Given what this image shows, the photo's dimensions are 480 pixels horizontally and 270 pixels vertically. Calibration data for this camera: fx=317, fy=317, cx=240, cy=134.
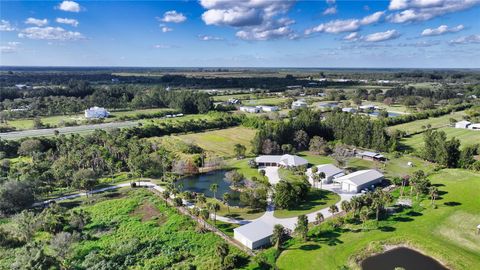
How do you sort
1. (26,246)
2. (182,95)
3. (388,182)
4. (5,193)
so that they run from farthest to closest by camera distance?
1. (182,95)
2. (388,182)
3. (5,193)
4. (26,246)

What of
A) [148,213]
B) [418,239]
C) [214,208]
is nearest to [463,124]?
[418,239]

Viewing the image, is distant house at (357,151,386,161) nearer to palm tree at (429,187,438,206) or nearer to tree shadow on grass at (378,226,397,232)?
palm tree at (429,187,438,206)

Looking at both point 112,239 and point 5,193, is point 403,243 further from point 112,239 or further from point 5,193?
point 5,193

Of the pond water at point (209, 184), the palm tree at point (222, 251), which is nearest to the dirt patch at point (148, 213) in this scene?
the pond water at point (209, 184)

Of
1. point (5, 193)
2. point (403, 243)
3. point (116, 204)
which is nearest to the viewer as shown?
point (403, 243)

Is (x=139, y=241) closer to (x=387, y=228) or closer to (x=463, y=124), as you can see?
(x=387, y=228)

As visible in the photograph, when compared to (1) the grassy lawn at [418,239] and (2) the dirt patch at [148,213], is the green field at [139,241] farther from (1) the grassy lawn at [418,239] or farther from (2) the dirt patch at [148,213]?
(1) the grassy lawn at [418,239]

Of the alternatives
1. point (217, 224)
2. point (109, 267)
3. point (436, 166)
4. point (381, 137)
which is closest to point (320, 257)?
point (217, 224)
